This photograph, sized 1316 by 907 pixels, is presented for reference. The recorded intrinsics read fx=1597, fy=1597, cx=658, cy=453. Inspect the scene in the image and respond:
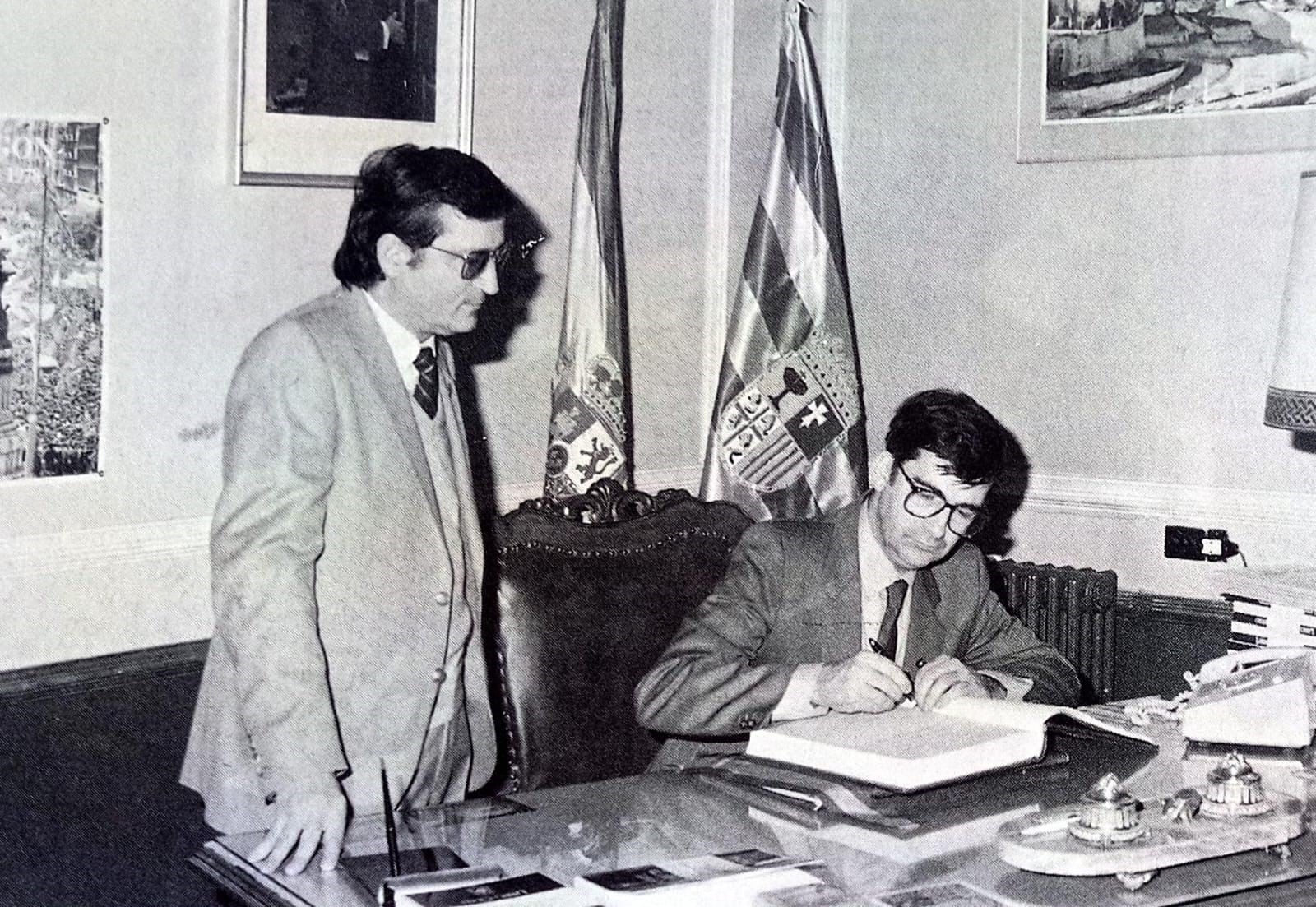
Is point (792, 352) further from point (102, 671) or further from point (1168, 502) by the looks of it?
point (102, 671)

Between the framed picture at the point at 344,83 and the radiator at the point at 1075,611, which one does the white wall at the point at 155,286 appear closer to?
the framed picture at the point at 344,83

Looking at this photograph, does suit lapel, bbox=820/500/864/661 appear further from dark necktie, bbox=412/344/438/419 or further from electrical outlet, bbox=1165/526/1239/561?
electrical outlet, bbox=1165/526/1239/561

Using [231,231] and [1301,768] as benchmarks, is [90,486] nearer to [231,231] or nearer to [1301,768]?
[231,231]

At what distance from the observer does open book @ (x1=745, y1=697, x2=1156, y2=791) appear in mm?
2086

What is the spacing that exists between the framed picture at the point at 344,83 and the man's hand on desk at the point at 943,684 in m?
1.60

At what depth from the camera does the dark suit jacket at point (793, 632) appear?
95.2 inches

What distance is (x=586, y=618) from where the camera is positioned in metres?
2.65

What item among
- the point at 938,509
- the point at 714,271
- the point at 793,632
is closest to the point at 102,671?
the point at 793,632

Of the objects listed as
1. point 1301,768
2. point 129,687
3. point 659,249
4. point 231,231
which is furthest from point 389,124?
point 1301,768

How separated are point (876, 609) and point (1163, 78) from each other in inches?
64.5

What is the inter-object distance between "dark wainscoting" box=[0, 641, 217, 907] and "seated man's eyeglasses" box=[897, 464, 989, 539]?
4.65 feet

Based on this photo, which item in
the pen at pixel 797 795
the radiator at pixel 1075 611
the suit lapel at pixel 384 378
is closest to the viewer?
the pen at pixel 797 795

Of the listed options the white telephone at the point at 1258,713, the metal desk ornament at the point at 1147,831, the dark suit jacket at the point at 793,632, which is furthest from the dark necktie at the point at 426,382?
the white telephone at the point at 1258,713

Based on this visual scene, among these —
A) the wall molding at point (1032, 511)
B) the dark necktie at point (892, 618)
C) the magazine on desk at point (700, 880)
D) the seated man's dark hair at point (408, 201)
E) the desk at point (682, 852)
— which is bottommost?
the desk at point (682, 852)
